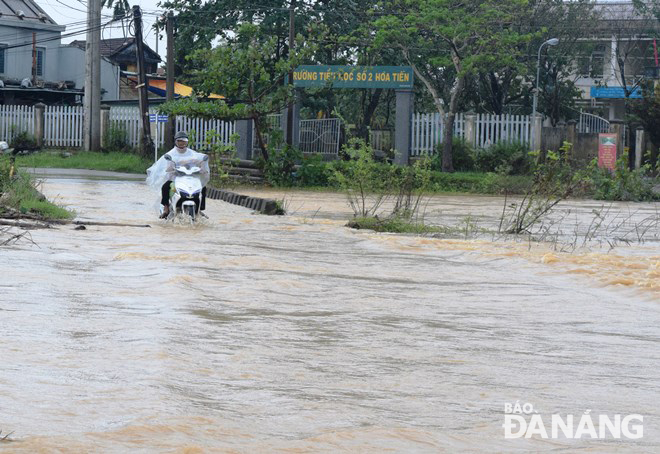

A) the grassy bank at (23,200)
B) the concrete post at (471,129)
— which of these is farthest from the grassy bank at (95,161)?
the grassy bank at (23,200)

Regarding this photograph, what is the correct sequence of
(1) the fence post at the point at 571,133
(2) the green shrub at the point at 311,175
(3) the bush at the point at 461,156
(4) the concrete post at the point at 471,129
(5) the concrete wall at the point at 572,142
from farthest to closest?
(4) the concrete post at the point at 471,129 < (5) the concrete wall at the point at 572,142 < (1) the fence post at the point at 571,133 < (3) the bush at the point at 461,156 < (2) the green shrub at the point at 311,175

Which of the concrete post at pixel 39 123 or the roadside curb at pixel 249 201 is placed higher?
the concrete post at pixel 39 123

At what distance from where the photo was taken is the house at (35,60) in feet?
155

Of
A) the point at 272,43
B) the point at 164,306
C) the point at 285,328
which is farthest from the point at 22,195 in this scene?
the point at 272,43

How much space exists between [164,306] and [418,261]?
17.2 ft

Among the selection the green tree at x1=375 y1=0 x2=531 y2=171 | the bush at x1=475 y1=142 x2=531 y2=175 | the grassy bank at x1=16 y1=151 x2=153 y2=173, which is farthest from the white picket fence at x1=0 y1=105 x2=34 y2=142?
the bush at x1=475 y1=142 x2=531 y2=175

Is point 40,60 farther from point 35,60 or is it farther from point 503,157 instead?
point 503,157

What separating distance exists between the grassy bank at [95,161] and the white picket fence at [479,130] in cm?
866

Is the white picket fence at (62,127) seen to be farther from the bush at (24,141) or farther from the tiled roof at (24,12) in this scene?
the tiled roof at (24,12)

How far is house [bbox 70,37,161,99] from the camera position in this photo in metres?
54.2

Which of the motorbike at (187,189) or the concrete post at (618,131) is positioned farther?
the concrete post at (618,131)

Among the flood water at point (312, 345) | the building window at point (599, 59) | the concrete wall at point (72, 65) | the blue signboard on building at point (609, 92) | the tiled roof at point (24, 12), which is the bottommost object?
the flood water at point (312, 345)

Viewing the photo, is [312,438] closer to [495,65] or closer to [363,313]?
[363,313]

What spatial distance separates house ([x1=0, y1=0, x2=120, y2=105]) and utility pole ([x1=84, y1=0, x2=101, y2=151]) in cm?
766
